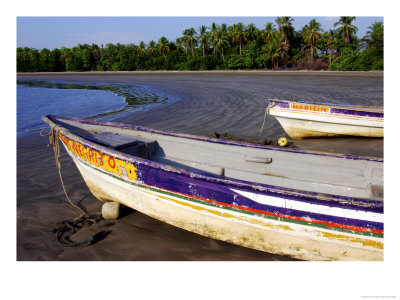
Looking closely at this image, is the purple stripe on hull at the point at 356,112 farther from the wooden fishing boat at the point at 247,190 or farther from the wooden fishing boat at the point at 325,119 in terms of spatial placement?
the wooden fishing boat at the point at 247,190

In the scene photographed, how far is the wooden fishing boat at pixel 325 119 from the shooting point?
784 cm

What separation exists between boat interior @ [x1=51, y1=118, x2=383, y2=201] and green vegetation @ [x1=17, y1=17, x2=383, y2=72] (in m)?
26.1

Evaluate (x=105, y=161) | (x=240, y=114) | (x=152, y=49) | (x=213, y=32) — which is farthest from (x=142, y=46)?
(x=105, y=161)

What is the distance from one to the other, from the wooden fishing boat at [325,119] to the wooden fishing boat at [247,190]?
4096 millimetres

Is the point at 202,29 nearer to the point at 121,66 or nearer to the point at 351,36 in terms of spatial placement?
the point at 121,66

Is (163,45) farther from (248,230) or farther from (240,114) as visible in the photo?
(248,230)

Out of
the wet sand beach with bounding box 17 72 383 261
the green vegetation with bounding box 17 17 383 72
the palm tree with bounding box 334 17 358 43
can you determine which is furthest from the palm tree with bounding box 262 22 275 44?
the wet sand beach with bounding box 17 72 383 261

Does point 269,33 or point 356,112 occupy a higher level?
point 269,33

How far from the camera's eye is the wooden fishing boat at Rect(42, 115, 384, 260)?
311 centimetres

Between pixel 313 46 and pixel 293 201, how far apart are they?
36.4m

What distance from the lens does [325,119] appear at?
26.5 feet

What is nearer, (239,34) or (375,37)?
(375,37)

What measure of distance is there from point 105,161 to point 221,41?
132ft

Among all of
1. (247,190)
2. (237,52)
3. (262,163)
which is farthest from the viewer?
(237,52)
